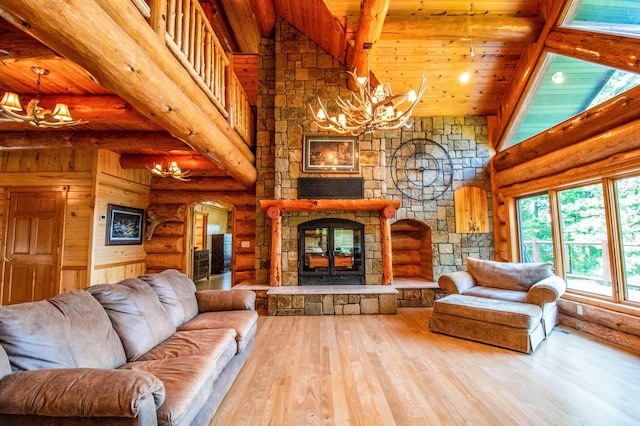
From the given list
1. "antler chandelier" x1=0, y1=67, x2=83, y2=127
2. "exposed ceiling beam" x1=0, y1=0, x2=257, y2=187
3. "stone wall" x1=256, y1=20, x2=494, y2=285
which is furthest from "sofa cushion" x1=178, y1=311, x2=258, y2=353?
"antler chandelier" x1=0, y1=67, x2=83, y2=127

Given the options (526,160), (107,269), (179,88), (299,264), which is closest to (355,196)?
(299,264)

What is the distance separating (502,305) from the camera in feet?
11.2

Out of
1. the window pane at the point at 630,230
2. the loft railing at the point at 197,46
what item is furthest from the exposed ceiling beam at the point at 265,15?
the window pane at the point at 630,230

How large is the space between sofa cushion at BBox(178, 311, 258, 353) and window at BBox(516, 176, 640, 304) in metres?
4.37

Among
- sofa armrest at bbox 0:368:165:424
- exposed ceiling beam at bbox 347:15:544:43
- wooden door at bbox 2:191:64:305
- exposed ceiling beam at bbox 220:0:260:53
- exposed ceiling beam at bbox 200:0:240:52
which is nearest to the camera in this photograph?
sofa armrest at bbox 0:368:165:424

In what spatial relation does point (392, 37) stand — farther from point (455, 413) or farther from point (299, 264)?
point (455, 413)

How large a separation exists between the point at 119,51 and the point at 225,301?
242 cm

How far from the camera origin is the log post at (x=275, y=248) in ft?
16.5

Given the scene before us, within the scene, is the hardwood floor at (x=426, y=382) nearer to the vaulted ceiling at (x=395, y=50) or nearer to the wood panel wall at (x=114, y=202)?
the vaulted ceiling at (x=395, y=50)

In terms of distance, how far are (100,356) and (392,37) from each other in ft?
16.5

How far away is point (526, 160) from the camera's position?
16.0ft

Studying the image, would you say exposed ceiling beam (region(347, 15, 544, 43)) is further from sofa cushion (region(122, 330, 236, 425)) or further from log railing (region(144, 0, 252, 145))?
sofa cushion (region(122, 330, 236, 425))

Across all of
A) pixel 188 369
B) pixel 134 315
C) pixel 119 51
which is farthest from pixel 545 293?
pixel 119 51

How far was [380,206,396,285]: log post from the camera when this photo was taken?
5080 millimetres
